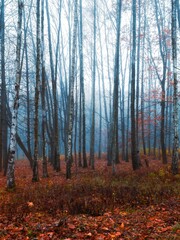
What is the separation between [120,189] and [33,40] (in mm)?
15522

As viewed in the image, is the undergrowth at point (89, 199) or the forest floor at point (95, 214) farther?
the undergrowth at point (89, 199)

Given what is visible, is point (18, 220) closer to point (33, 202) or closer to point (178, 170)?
point (33, 202)

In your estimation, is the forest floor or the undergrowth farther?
the undergrowth

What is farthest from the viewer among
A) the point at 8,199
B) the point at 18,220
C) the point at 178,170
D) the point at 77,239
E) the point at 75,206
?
the point at 178,170

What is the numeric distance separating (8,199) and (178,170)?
26.1 ft

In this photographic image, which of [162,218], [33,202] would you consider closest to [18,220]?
[33,202]

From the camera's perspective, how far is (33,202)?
655 centimetres

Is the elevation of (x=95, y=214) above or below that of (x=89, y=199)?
below

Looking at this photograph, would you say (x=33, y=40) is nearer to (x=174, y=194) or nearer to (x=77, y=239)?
(x=174, y=194)

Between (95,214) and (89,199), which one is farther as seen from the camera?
(89,199)

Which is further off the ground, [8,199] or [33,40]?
[33,40]

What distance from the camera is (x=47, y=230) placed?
4.48 metres

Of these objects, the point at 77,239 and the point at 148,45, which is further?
the point at 148,45

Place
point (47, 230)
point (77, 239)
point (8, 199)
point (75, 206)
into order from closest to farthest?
point (77, 239)
point (47, 230)
point (75, 206)
point (8, 199)
